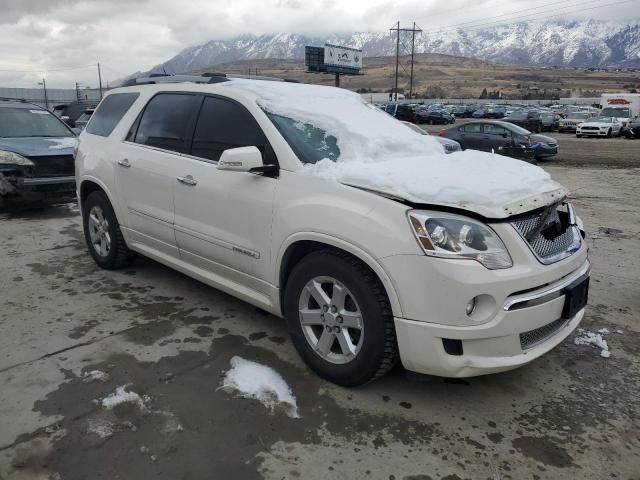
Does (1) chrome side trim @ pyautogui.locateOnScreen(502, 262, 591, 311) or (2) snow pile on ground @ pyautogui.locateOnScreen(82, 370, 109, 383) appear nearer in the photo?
(1) chrome side trim @ pyautogui.locateOnScreen(502, 262, 591, 311)

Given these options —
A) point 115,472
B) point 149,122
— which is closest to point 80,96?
point 149,122

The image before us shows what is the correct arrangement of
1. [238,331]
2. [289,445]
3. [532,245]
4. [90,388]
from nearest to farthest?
[289,445] < [532,245] < [90,388] < [238,331]

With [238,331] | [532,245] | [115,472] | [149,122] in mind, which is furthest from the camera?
[149,122]

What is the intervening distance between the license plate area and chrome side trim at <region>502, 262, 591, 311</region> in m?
0.03

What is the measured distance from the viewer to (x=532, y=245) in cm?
288

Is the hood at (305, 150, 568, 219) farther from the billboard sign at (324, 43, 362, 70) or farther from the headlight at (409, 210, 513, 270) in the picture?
the billboard sign at (324, 43, 362, 70)

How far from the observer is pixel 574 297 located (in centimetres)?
303

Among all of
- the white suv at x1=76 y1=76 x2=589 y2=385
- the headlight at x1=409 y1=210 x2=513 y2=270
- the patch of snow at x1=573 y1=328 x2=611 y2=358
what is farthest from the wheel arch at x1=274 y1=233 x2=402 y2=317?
the patch of snow at x1=573 y1=328 x2=611 y2=358

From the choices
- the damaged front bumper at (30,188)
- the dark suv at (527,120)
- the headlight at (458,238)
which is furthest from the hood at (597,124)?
the headlight at (458,238)

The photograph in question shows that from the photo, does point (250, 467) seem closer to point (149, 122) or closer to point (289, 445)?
point (289, 445)

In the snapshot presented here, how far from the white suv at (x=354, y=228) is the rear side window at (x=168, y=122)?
1cm

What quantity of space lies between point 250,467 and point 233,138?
2.17m

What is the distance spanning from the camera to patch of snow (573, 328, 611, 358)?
12.2 feet

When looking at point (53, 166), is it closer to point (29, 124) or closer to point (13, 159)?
point (13, 159)
